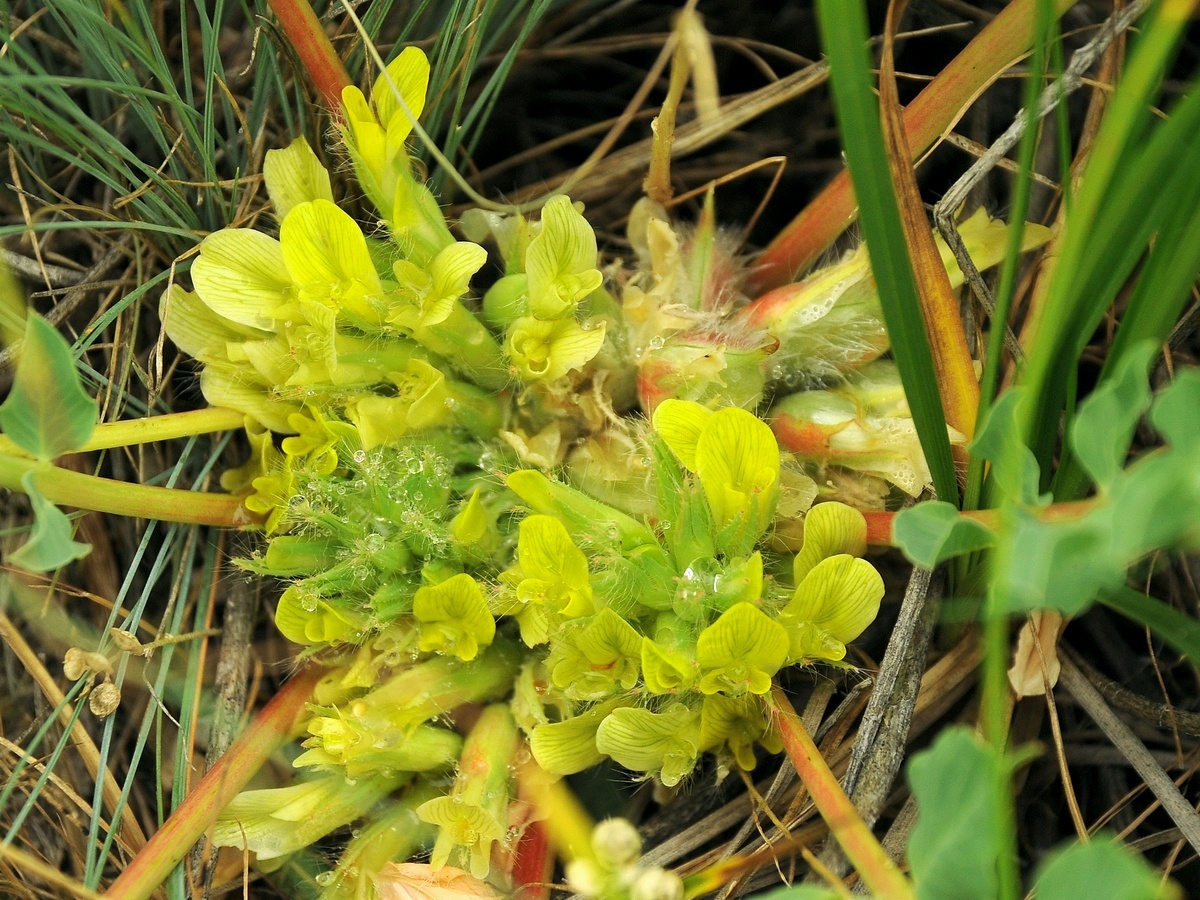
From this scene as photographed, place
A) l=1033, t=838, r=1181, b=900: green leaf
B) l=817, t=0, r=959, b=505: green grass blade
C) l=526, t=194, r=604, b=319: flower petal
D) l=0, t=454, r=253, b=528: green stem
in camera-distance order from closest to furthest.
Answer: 1. l=1033, t=838, r=1181, b=900: green leaf
2. l=817, t=0, r=959, b=505: green grass blade
3. l=0, t=454, r=253, b=528: green stem
4. l=526, t=194, r=604, b=319: flower petal

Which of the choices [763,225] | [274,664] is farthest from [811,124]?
[274,664]

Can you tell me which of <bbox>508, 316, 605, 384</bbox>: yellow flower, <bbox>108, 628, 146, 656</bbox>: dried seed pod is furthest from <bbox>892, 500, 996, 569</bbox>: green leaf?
<bbox>108, 628, 146, 656</bbox>: dried seed pod

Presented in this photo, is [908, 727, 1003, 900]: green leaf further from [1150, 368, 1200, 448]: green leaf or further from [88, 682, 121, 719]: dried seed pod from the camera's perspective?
[88, 682, 121, 719]: dried seed pod

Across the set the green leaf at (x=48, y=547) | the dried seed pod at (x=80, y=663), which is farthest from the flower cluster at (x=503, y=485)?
the green leaf at (x=48, y=547)

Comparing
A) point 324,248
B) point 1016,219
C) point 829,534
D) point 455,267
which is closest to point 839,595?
point 829,534

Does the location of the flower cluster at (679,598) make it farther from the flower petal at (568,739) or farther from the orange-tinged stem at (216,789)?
the orange-tinged stem at (216,789)

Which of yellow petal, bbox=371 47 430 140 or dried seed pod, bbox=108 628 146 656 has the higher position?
yellow petal, bbox=371 47 430 140

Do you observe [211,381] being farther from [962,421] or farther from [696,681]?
[962,421]
